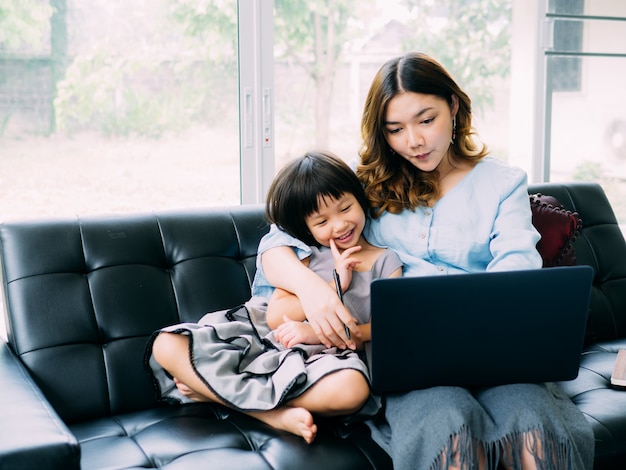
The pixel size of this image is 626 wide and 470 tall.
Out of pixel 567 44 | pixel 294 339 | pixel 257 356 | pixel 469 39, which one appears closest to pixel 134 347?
pixel 257 356

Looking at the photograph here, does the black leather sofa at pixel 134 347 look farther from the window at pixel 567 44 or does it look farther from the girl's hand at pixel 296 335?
the window at pixel 567 44

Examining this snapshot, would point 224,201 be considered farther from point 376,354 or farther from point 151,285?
point 376,354

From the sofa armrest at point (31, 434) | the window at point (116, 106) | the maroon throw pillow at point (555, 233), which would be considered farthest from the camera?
the window at point (116, 106)

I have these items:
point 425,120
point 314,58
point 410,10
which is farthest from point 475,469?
point 410,10

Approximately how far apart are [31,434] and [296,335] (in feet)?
2.14

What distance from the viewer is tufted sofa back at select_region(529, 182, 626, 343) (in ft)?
7.63

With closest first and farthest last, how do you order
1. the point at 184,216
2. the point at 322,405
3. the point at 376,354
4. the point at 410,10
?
the point at 376,354 → the point at 322,405 → the point at 184,216 → the point at 410,10

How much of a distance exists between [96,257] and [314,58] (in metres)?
1.39

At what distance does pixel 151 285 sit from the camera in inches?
75.5

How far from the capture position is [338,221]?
179 cm

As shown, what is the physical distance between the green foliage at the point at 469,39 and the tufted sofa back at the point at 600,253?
926 millimetres

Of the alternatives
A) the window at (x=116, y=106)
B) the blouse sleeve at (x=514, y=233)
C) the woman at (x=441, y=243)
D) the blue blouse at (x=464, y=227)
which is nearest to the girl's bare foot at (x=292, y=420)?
the woman at (x=441, y=243)

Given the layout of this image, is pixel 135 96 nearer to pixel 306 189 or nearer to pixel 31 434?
pixel 306 189

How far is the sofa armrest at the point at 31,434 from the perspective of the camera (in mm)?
1178
